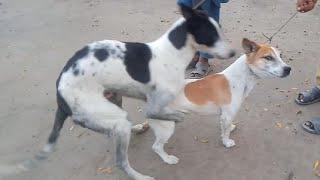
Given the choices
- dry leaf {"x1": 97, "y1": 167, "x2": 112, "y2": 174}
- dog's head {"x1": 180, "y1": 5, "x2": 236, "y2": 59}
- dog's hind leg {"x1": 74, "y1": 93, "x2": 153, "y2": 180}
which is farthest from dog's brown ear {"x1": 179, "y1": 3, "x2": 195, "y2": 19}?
dry leaf {"x1": 97, "y1": 167, "x2": 112, "y2": 174}

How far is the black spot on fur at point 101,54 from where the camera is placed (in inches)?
111

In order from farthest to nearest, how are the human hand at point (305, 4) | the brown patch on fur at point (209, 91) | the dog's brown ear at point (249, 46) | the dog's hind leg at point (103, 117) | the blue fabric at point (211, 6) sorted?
the blue fabric at point (211, 6), the human hand at point (305, 4), the brown patch on fur at point (209, 91), the dog's brown ear at point (249, 46), the dog's hind leg at point (103, 117)

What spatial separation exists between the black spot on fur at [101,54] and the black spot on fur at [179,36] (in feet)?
1.50

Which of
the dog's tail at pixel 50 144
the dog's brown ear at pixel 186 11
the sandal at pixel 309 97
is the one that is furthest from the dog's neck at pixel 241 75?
the dog's tail at pixel 50 144

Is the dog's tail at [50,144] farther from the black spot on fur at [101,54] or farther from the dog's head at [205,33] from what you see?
the dog's head at [205,33]

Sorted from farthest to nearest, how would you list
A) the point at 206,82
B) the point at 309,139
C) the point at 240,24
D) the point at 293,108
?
the point at 240,24, the point at 293,108, the point at 309,139, the point at 206,82

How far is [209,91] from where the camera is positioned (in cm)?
326

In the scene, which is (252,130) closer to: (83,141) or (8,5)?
(83,141)

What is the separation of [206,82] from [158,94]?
474 millimetres

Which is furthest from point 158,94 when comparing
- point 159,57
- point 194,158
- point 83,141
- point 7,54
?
point 7,54

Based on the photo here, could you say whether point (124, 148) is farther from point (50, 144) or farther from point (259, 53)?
point (259, 53)

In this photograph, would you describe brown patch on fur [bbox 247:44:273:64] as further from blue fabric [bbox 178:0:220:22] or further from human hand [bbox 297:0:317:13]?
blue fabric [bbox 178:0:220:22]

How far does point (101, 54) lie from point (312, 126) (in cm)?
186

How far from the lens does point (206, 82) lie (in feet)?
10.8
